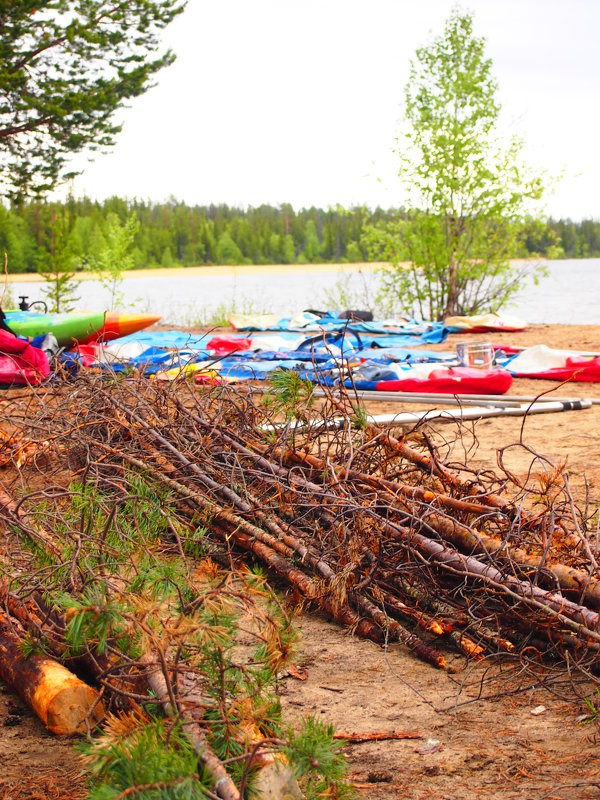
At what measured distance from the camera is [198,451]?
12.9 ft

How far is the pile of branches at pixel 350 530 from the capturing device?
2.76 m

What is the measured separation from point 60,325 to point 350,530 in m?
8.23

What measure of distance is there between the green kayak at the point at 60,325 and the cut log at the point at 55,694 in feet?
26.7

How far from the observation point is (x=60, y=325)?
1061 centimetres

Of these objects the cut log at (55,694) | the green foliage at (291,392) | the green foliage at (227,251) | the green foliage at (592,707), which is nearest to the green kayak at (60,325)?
the green foliage at (291,392)

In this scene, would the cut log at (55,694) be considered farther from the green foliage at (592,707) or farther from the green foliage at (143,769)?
the green foliage at (592,707)

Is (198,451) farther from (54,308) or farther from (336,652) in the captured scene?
(54,308)

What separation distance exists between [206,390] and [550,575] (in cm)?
239

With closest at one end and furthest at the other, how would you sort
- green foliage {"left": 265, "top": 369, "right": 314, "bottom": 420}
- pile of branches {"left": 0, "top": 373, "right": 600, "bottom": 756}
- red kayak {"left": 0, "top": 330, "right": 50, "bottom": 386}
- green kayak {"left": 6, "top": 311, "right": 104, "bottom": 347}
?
pile of branches {"left": 0, "top": 373, "right": 600, "bottom": 756}
green foliage {"left": 265, "top": 369, "right": 314, "bottom": 420}
red kayak {"left": 0, "top": 330, "right": 50, "bottom": 386}
green kayak {"left": 6, "top": 311, "right": 104, "bottom": 347}

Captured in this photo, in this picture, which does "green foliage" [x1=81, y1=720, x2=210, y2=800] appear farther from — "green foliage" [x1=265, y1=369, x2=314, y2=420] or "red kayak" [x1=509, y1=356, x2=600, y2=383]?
"red kayak" [x1=509, y1=356, x2=600, y2=383]

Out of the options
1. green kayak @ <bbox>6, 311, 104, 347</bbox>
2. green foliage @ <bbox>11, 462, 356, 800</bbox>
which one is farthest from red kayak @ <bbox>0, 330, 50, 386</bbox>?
green foliage @ <bbox>11, 462, 356, 800</bbox>

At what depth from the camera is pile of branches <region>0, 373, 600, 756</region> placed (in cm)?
276

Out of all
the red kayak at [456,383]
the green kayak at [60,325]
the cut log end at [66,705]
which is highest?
the green kayak at [60,325]

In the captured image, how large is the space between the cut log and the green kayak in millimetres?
8152
